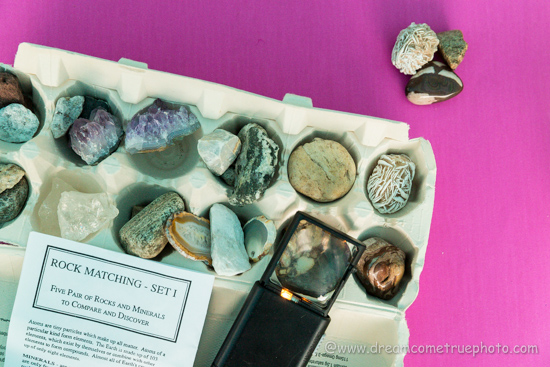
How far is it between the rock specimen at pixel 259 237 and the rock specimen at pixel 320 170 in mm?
89

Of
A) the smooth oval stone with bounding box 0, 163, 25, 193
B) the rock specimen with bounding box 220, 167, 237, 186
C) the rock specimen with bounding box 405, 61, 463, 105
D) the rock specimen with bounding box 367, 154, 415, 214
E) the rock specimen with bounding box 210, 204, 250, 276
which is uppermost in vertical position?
the rock specimen with bounding box 405, 61, 463, 105

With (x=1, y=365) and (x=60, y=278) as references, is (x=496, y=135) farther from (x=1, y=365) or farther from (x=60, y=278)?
(x=1, y=365)

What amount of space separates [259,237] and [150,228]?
18 cm

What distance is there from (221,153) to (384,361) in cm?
48

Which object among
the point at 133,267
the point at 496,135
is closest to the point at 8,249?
the point at 133,267

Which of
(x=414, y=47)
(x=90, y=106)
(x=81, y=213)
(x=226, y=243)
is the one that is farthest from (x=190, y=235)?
(x=414, y=47)

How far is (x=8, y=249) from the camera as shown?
2.12ft

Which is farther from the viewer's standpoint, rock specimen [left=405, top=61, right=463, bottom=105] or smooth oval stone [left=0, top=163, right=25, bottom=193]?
rock specimen [left=405, top=61, right=463, bottom=105]

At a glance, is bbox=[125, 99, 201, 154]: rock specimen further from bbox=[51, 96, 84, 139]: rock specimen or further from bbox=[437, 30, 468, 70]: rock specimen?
bbox=[437, 30, 468, 70]: rock specimen

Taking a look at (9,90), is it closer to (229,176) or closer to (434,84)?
(229,176)

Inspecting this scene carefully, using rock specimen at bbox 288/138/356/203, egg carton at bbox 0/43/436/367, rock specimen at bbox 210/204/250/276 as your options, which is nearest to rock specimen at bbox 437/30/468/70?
egg carton at bbox 0/43/436/367

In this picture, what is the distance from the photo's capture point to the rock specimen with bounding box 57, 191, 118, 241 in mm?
635

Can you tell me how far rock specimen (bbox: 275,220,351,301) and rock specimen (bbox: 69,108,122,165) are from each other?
14.1 inches

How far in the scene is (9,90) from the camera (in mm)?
630
